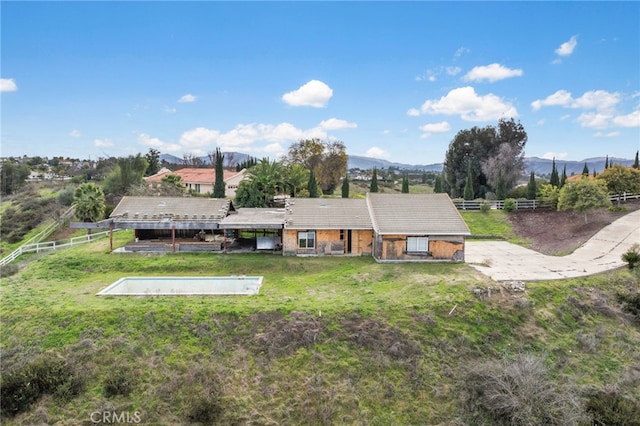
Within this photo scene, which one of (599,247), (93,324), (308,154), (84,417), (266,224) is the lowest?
(84,417)

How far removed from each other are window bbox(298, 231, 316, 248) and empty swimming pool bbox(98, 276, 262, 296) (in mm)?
4849

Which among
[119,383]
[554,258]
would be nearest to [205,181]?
[554,258]

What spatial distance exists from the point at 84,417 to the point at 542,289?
59.6 feet

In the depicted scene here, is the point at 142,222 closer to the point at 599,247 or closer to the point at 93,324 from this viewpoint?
the point at 93,324

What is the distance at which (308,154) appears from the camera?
56.5 meters

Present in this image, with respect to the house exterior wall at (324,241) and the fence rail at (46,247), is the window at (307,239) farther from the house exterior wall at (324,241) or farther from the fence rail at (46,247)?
the fence rail at (46,247)

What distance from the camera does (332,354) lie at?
44.9 feet

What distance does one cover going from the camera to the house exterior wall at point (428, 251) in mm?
22578

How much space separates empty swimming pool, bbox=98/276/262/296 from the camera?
17.5 metres

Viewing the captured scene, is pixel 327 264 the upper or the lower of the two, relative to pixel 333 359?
upper

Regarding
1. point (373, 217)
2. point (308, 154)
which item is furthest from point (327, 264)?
point (308, 154)

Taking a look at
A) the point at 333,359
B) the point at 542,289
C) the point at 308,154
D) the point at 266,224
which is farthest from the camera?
the point at 308,154

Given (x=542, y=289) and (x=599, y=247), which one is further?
(x=599, y=247)

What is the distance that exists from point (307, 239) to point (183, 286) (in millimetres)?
8135
